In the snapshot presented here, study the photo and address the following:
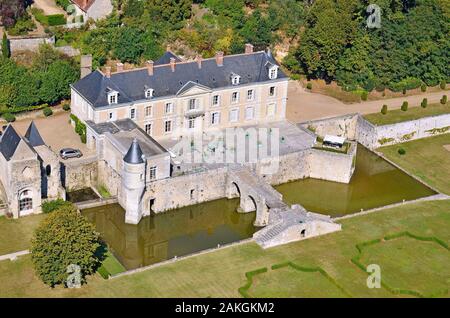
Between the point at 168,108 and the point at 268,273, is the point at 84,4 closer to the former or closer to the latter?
the point at 168,108

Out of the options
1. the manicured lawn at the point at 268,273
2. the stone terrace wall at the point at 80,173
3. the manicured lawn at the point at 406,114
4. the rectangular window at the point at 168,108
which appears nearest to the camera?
the manicured lawn at the point at 268,273

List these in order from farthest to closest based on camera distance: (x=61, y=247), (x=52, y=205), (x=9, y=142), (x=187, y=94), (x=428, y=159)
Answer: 1. (x=428, y=159)
2. (x=187, y=94)
3. (x=52, y=205)
4. (x=9, y=142)
5. (x=61, y=247)

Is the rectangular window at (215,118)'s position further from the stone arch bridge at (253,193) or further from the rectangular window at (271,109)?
the stone arch bridge at (253,193)

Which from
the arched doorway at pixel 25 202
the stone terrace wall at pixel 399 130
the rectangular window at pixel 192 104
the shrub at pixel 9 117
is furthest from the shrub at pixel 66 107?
the stone terrace wall at pixel 399 130

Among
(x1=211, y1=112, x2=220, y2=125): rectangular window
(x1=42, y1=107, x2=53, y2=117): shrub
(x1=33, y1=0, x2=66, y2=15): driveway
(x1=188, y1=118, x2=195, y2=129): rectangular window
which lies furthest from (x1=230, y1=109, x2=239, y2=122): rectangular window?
(x1=33, y1=0, x2=66, y2=15): driveway

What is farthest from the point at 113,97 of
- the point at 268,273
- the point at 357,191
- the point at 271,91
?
the point at 357,191

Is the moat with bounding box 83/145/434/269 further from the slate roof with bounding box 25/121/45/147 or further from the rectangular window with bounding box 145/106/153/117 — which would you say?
the rectangular window with bounding box 145/106/153/117

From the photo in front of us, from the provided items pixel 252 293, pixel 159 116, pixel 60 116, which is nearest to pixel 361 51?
pixel 159 116
